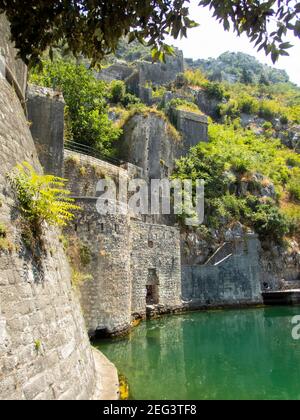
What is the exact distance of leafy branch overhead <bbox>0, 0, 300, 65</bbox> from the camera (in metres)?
3.92

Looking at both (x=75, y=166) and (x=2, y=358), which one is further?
(x=75, y=166)

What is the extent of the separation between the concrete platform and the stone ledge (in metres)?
18.8

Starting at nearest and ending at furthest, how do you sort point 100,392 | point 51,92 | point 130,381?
point 100,392
point 130,381
point 51,92

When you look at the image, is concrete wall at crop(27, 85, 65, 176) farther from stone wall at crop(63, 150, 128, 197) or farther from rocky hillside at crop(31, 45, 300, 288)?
rocky hillside at crop(31, 45, 300, 288)

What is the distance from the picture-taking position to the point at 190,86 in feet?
149

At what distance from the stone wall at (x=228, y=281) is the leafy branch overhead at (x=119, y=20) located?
18.2 m

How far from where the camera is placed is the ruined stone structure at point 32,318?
4152 millimetres

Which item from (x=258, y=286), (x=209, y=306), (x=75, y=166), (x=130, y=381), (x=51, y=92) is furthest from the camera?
(x=258, y=286)

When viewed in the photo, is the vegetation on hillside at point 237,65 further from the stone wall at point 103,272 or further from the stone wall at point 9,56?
the stone wall at point 9,56

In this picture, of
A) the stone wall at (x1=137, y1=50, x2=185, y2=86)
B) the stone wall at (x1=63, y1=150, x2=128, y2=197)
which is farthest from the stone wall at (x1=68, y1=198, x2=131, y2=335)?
the stone wall at (x1=137, y1=50, x2=185, y2=86)

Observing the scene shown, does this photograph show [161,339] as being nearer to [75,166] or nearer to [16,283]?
[75,166]

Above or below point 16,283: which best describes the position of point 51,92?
above
